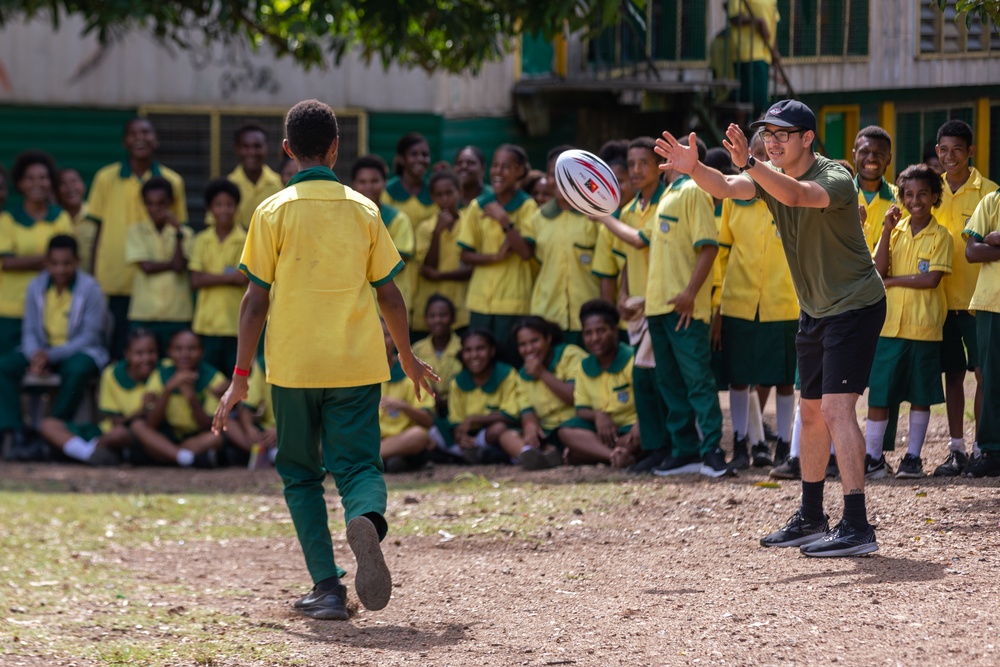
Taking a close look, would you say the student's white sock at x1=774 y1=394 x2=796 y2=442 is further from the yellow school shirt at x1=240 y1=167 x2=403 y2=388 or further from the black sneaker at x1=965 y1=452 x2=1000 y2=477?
the yellow school shirt at x1=240 y1=167 x2=403 y2=388

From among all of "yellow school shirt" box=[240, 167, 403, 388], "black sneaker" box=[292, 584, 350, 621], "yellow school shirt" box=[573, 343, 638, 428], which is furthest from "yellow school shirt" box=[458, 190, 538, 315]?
"black sneaker" box=[292, 584, 350, 621]

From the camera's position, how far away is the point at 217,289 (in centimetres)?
1002

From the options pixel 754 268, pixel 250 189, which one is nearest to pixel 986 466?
pixel 754 268

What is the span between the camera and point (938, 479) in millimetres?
6941

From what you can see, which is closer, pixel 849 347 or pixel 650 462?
pixel 849 347

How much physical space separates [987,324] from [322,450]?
3616 millimetres

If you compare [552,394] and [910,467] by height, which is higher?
[552,394]

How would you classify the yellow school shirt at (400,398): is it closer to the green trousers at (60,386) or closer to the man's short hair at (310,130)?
the green trousers at (60,386)

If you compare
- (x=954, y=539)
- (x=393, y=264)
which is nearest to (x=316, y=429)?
(x=393, y=264)

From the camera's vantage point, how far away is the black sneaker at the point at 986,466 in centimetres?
688

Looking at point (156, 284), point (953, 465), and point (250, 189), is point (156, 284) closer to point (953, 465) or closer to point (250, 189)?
point (250, 189)

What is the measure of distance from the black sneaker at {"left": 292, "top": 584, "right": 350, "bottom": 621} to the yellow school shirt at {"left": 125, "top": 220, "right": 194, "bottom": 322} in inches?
209

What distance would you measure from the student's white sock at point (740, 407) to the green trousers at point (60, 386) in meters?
5.00

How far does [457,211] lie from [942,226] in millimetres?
3764
